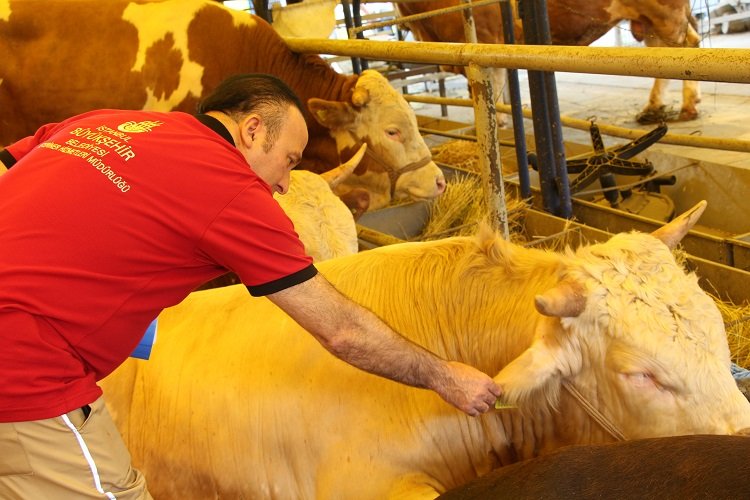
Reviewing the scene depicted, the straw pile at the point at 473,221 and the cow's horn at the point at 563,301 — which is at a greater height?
the cow's horn at the point at 563,301

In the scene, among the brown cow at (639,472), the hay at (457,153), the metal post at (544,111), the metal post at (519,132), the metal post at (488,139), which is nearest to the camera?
the brown cow at (639,472)

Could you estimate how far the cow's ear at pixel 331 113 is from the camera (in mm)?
5457

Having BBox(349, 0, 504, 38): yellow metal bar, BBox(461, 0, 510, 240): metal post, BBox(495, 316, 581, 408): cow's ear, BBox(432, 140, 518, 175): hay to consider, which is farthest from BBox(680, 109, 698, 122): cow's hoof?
BBox(495, 316, 581, 408): cow's ear

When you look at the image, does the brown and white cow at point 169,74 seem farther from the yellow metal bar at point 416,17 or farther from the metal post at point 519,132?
the yellow metal bar at point 416,17

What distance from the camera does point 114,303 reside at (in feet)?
6.49

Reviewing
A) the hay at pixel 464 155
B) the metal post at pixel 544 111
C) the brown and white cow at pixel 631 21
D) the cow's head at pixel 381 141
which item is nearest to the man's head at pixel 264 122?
the metal post at pixel 544 111

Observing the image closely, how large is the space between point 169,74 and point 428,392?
12.6 ft

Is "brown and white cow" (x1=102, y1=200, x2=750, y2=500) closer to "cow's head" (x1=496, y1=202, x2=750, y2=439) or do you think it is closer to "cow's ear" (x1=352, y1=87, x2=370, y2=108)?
"cow's head" (x1=496, y1=202, x2=750, y2=439)

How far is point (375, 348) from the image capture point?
2.04 metres

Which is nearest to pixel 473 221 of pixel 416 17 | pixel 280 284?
pixel 416 17

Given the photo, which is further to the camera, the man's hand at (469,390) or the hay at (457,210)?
the hay at (457,210)

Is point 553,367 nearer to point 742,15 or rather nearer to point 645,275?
point 645,275

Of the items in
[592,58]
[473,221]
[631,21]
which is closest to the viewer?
[592,58]

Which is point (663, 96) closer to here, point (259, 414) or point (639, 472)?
point (259, 414)
